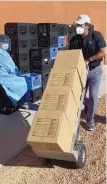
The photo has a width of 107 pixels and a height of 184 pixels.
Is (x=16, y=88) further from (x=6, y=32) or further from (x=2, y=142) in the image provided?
(x=6, y=32)

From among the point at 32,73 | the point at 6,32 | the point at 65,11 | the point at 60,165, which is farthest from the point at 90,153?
the point at 65,11

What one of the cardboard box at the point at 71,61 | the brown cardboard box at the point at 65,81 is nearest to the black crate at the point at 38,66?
the cardboard box at the point at 71,61

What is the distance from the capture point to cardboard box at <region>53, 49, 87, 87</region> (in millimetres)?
4316

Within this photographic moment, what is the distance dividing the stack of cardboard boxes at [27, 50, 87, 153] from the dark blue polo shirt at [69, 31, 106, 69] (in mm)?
692

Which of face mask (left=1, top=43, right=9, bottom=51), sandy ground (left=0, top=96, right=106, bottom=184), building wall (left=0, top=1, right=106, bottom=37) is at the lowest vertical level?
sandy ground (left=0, top=96, right=106, bottom=184)

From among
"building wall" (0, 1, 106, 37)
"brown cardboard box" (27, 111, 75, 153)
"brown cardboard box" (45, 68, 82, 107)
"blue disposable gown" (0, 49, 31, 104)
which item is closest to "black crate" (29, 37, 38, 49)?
"building wall" (0, 1, 106, 37)

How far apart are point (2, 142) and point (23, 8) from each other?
13.6 ft

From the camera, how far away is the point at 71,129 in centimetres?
397

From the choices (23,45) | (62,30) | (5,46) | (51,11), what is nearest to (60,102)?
(5,46)

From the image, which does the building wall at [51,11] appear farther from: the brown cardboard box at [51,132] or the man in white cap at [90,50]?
the brown cardboard box at [51,132]

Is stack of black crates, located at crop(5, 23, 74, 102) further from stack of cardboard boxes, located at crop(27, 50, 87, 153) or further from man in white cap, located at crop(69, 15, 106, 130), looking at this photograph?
stack of cardboard boxes, located at crop(27, 50, 87, 153)

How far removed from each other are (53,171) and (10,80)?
5.13 ft

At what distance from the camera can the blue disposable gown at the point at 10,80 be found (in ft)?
16.0

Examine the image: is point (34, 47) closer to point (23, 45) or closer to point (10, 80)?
point (23, 45)
